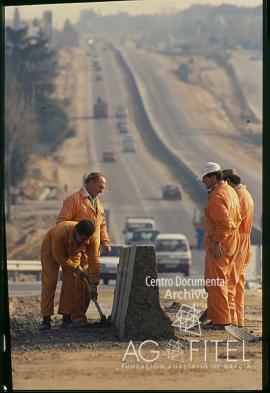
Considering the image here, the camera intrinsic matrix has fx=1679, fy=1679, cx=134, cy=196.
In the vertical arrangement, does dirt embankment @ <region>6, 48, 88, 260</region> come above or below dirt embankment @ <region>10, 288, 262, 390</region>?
above

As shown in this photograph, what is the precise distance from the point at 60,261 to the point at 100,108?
1.36 metres

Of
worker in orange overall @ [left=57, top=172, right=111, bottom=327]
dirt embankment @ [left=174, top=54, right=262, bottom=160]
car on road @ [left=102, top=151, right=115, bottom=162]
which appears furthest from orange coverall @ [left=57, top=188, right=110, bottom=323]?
dirt embankment @ [left=174, top=54, right=262, bottom=160]

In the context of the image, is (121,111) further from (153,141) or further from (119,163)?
(119,163)

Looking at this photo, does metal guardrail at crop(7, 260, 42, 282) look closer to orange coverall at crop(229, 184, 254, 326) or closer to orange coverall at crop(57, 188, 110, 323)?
orange coverall at crop(57, 188, 110, 323)

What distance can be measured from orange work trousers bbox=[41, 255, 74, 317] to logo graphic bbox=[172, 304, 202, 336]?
1922 millimetres

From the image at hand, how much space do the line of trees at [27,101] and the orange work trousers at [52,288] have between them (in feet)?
3.93

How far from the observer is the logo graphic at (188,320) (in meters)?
12.4

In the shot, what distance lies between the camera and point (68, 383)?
37.2 feet

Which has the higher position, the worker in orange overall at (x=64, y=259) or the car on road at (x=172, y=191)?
the car on road at (x=172, y=191)

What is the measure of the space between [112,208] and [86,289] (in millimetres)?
1109

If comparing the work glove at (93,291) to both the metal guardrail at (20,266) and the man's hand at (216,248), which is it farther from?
the metal guardrail at (20,266)

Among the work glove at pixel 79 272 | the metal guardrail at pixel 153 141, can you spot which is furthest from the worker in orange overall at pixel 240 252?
the work glove at pixel 79 272

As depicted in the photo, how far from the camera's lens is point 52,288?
567 inches

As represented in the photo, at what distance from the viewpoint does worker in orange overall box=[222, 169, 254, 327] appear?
45.0ft
